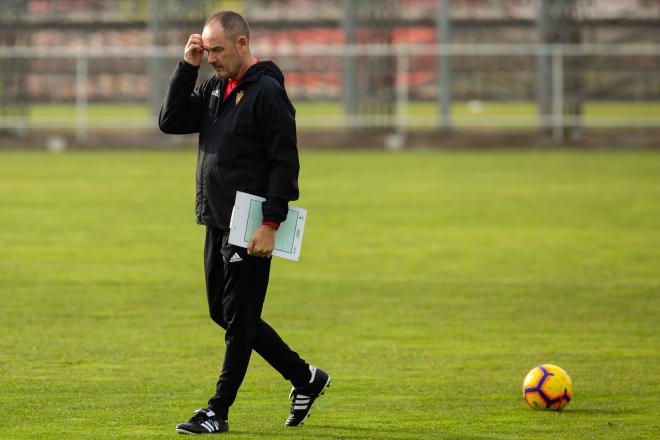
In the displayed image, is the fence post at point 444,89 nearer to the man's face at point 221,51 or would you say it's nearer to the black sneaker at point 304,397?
the black sneaker at point 304,397

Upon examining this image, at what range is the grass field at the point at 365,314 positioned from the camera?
727 centimetres

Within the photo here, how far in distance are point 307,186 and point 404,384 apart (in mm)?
14682

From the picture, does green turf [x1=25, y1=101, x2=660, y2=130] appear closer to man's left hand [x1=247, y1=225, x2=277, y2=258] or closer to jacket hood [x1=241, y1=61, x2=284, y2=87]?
jacket hood [x1=241, y1=61, x2=284, y2=87]

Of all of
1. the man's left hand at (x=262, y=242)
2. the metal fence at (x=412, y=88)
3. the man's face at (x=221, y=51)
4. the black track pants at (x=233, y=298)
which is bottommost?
the metal fence at (x=412, y=88)

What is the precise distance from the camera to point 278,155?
6562 mm

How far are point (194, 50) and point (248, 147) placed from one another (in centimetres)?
54

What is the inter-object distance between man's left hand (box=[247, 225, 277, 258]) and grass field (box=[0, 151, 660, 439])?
883 mm

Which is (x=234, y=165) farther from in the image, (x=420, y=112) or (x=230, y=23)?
(x=420, y=112)

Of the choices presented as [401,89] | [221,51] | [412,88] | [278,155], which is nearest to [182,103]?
[221,51]

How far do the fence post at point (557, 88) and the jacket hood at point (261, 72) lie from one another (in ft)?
93.6

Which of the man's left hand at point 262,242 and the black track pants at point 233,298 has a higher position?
the man's left hand at point 262,242

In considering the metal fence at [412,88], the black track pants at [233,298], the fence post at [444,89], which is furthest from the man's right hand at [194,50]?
the fence post at [444,89]

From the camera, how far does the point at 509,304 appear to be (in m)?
11.2

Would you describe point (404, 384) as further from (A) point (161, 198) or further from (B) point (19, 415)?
(A) point (161, 198)
